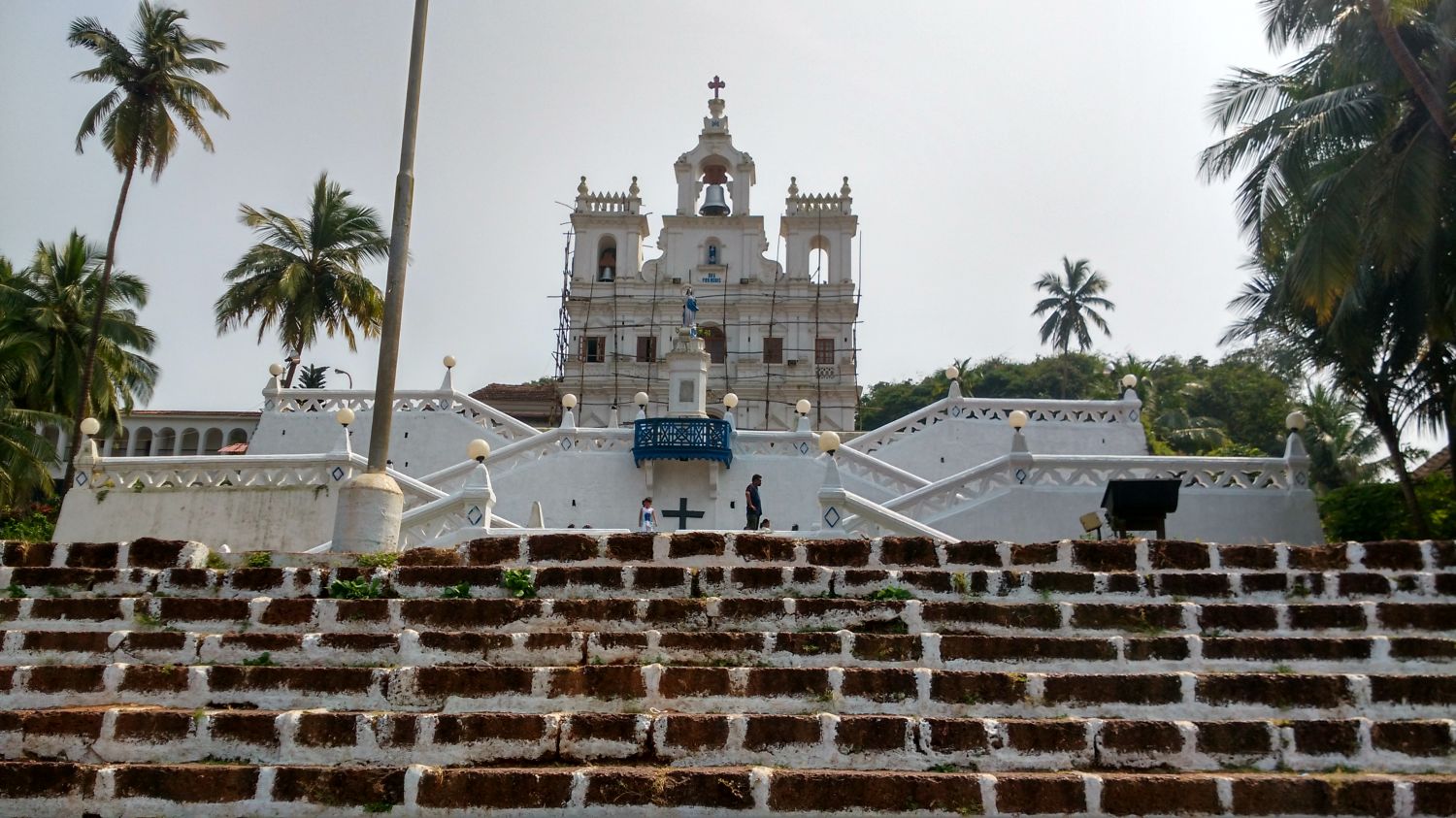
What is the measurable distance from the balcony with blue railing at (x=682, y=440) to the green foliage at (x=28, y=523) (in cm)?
1346

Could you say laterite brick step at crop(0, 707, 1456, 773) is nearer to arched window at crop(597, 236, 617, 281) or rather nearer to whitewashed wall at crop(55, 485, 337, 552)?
whitewashed wall at crop(55, 485, 337, 552)

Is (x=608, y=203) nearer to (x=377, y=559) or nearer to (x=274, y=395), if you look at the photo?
(x=274, y=395)

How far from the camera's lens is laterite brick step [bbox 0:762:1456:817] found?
7.27 metres

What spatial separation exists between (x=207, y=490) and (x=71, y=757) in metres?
12.8

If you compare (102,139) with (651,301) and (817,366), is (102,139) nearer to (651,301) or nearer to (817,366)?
(651,301)

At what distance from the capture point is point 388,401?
11.8 m

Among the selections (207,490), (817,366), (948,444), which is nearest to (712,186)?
(817,366)

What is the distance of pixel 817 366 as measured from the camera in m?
42.8

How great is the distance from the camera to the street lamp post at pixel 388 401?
11.1 meters

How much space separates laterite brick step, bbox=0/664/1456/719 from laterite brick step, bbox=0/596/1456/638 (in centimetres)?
78

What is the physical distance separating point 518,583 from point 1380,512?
52.2ft

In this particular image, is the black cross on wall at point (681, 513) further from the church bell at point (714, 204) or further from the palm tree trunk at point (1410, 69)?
the church bell at point (714, 204)

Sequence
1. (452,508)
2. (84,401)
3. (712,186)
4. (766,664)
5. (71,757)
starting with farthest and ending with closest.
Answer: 1. (712,186)
2. (84,401)
3. (452,508)
4. (766,664)
5. (71,757)

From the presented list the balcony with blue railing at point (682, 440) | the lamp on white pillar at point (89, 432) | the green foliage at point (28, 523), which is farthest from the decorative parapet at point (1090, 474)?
the green foliage at point (28, 523)
